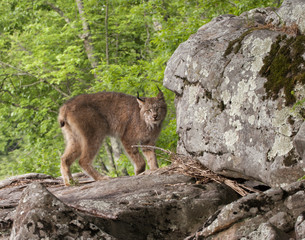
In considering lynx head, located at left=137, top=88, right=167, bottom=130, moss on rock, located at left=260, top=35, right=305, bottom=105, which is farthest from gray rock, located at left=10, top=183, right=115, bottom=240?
lynx head, located at left=137, top=88, right=167, bottom=130

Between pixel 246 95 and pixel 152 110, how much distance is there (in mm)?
2696

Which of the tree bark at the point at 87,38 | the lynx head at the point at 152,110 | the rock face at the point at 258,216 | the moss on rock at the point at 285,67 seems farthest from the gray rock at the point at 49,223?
the tree bark at the point at 87,38

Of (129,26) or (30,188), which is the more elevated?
(129,26)

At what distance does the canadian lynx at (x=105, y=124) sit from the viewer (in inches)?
251

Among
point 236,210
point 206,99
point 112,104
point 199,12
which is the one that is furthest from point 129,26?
point 236,210

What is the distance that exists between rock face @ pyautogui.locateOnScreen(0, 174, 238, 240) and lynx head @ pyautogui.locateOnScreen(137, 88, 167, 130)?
6.07 ft

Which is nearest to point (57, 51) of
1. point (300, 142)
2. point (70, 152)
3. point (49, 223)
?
point (70, 152)

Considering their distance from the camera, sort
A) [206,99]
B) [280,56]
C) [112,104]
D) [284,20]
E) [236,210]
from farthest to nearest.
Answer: [112,104] → [206,99] → [284,20] → [280,56] → [236,210]

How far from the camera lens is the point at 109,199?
436cm

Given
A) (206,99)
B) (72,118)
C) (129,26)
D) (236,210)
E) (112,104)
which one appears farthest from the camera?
(129,26)

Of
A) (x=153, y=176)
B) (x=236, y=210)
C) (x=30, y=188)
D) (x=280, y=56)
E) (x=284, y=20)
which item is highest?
(x=284, y=20)

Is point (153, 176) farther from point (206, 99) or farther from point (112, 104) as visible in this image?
point (112, 104)

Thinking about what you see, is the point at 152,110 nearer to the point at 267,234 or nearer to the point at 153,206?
the point at 153,206

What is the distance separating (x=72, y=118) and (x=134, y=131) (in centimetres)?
117
